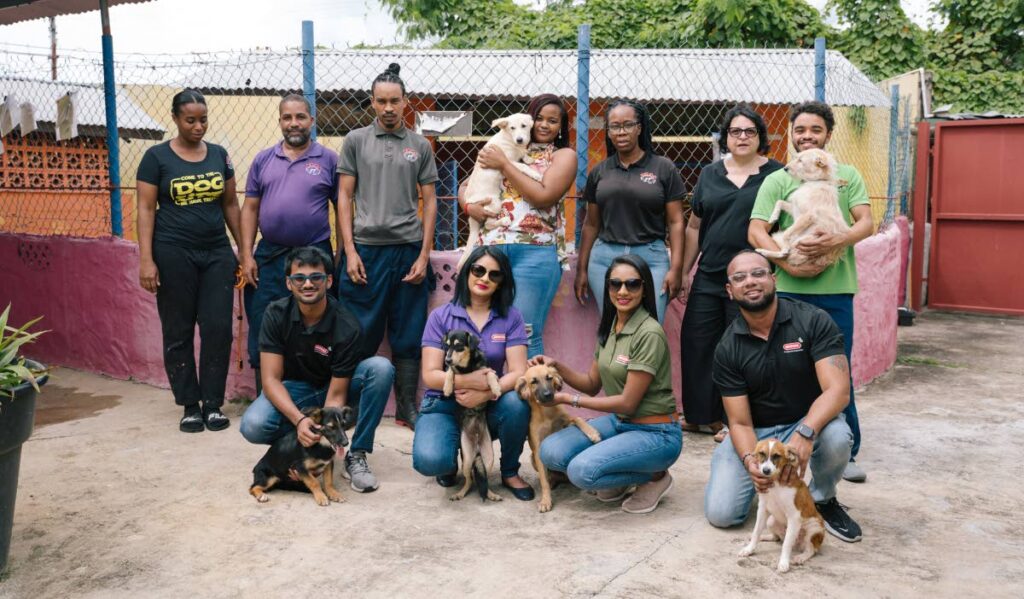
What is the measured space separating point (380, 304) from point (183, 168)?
1371 mm

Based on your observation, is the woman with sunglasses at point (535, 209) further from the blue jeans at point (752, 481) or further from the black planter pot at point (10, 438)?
the black planter pot at point (10, 438)

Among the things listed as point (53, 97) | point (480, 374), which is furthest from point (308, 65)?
point (53, 97)

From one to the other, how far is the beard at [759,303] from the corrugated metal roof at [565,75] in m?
7.28

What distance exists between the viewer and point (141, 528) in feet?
12.1

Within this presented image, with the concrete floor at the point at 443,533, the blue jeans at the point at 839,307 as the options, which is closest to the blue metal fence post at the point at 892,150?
the concrete floor at the point at 443,533

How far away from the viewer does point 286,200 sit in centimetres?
492

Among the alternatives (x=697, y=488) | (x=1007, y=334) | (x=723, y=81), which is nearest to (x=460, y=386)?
(x=697, y=488)

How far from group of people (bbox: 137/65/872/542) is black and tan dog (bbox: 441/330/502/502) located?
0.16 ft

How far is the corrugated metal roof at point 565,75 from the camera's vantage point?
34.8 ft

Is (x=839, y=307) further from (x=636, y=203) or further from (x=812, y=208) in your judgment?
(x=636, y=203)

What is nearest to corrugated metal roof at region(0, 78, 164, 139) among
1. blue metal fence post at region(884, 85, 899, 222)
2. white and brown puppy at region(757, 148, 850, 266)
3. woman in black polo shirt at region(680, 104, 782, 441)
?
woman in black polo shirt at region(680, 104, 782, 441)

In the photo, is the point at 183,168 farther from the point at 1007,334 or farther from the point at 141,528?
the point at 1007,334

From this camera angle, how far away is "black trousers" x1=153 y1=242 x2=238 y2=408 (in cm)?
518

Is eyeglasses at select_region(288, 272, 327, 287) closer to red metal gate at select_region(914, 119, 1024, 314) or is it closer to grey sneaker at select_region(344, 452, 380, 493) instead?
grey sneaker at select_region(344, 452, 380, 493)
